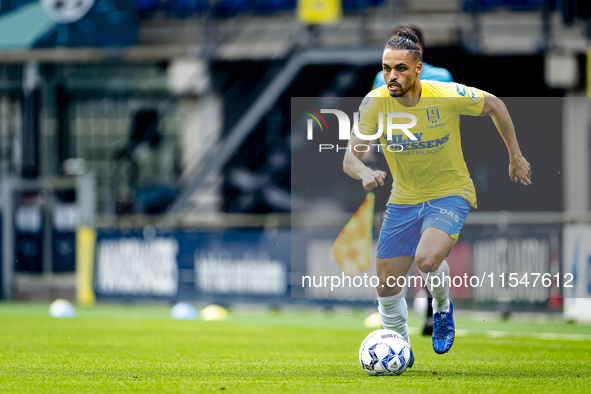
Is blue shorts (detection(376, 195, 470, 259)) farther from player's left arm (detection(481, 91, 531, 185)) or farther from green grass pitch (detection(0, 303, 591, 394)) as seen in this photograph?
green grass pitch (detection(0, 303, 591, 394))

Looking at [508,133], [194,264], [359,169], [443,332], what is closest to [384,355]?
[443,332]

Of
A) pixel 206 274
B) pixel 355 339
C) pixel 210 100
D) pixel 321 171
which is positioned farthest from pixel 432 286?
pixel 210 100

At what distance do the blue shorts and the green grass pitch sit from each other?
33.2 inches

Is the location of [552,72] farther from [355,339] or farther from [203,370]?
[203,370]

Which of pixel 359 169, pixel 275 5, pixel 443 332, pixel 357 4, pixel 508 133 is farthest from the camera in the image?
pixel 275 5

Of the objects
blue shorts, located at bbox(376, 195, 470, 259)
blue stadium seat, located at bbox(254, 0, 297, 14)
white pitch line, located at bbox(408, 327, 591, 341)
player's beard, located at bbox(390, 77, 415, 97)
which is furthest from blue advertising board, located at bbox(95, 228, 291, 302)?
player's beard, located at bbox(390, 77, 415, 97)

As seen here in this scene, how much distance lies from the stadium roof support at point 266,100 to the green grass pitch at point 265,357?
5.14 m

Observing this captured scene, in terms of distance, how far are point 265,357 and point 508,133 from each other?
2518 mm

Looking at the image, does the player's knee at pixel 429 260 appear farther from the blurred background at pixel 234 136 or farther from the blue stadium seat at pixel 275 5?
the blue stadium seat at pixel 275 5

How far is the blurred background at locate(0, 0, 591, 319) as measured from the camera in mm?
13633

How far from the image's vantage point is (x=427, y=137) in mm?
6707

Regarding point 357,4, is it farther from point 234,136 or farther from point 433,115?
point 433,115

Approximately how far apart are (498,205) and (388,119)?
34.7ft

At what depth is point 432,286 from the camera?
6672mm
